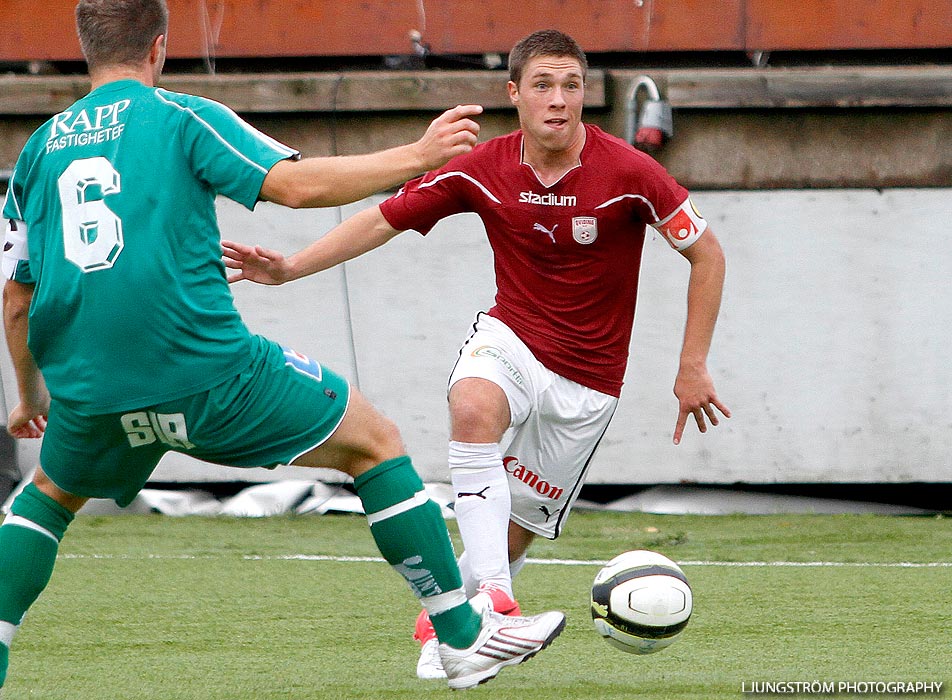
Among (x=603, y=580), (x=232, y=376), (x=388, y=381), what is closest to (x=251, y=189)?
(x=232, y=376)

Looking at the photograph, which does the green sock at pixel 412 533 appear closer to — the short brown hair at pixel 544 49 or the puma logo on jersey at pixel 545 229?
the puma logo on jersey at pixel 545 229

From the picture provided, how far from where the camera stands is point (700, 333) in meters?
4.66

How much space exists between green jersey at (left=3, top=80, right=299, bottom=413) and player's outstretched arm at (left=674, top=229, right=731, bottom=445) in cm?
166

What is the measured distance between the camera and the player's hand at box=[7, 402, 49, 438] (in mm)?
3945

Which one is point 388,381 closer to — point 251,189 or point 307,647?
point 307,647

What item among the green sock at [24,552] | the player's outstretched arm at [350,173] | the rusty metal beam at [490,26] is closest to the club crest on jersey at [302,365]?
the player's outstretched arm at [350,173]

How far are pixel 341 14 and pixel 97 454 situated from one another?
243 inches

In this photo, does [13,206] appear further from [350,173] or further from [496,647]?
[496,647]

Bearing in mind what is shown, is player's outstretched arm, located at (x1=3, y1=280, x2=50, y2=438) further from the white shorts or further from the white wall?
the white wall

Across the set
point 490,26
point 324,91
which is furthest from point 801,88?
point 324,91

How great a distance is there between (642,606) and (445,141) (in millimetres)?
1576

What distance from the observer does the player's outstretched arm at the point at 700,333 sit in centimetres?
455

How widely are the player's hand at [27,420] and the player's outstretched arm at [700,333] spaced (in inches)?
79.1

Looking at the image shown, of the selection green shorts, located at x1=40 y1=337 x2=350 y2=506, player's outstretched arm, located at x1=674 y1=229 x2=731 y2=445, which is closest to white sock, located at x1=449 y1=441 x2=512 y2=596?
player's outstretched arm, located at x1=674 y1=229 x2=731 y2=445
